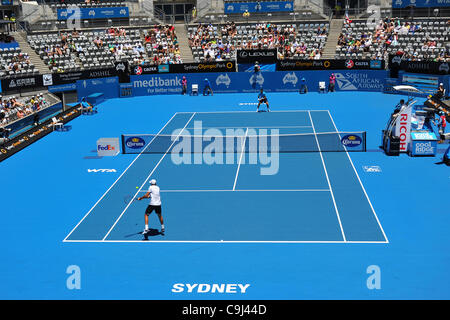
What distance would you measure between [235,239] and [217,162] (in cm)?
1005

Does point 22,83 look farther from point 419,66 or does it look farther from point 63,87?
point 419,66

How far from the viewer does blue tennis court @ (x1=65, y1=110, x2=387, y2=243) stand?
17438mm

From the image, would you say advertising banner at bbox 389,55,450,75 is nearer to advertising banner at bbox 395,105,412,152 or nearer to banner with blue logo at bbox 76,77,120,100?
advertising banner at bbox 395,105,412,152

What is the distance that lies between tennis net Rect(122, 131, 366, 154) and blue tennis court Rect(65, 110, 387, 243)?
685 mm

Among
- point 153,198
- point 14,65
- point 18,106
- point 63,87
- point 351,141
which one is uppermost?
point 14,65

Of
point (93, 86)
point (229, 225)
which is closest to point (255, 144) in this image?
point (229, 225)

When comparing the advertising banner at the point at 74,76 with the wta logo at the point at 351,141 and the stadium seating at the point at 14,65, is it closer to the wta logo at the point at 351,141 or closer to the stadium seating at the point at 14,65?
the stadium seating at the point at 14,65

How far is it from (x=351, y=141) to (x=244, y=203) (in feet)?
32.3

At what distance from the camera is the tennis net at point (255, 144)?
2795cm

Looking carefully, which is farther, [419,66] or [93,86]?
[93,86]

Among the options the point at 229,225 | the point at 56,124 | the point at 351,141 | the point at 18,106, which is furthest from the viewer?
the point at 18,106

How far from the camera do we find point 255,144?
28.5 metres

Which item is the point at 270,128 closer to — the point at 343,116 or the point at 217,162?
the point at 343,116

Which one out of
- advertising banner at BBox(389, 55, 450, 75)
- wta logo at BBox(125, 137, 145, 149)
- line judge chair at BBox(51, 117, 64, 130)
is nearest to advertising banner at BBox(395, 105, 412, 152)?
wta logo at BBox(125, 137, 145, 149)
